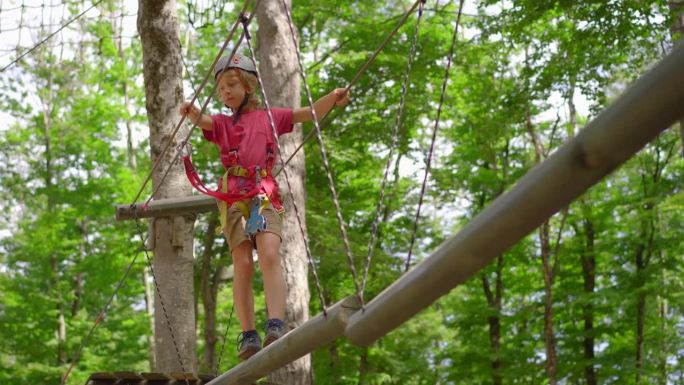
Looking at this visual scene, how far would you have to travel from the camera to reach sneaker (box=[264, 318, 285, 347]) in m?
3.37

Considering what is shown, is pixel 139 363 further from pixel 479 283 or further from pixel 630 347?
pixel 630 347

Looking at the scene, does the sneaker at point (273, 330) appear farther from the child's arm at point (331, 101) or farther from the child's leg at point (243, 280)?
the child's arm at point (331, 101)

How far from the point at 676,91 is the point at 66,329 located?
16.7 meters

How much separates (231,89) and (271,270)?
2.49ft

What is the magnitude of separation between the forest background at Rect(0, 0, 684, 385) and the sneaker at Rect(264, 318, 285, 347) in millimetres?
8203

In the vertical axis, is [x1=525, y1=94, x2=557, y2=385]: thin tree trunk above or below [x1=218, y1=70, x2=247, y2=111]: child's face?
above

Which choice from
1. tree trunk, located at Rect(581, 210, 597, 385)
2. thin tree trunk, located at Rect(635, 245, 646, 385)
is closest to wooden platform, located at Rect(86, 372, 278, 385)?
tree trunk, located at Rect(581, 210, 597, 385)

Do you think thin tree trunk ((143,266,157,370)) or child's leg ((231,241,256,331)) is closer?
child's leg ((231,241,256,331))

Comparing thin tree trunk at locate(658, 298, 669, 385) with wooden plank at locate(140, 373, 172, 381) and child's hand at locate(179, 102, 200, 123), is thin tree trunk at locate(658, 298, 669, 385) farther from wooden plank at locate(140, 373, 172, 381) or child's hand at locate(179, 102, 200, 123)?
child's hand at locate(179, 102, 200, 123)

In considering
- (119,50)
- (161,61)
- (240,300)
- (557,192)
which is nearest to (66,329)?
(119,50)

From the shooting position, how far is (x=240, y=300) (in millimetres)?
3688

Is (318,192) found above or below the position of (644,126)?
above

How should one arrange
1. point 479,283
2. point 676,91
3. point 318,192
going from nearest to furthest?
point 676,91 → point 318,192 → point 479,283

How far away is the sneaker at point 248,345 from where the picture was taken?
3414 millimetres
